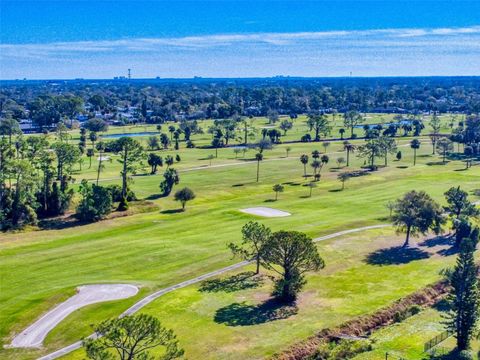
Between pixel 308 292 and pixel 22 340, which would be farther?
pixel 308 292

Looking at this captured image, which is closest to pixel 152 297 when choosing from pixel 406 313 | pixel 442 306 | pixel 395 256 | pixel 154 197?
pixel 406 313

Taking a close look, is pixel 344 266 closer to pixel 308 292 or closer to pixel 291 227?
pixel 308 292

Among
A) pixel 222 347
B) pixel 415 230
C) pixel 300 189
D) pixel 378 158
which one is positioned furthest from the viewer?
pixel 378 158

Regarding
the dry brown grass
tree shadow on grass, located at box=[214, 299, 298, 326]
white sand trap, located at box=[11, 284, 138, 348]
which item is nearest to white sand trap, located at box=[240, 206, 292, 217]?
the dry brown grass

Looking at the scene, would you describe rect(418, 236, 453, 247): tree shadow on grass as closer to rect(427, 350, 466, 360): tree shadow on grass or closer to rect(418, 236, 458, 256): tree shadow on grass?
rect(418, 236, 458, 256): tree shadow on grass

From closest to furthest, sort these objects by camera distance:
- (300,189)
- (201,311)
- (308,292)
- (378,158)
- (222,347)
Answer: (222,347) → (201,311) → (308,292) → (300,189) → (378,158)

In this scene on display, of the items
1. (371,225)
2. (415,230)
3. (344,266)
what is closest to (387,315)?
(344,266)

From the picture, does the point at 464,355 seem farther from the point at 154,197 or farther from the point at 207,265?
the point at 154,197
